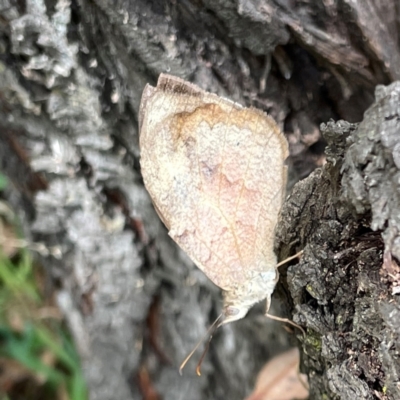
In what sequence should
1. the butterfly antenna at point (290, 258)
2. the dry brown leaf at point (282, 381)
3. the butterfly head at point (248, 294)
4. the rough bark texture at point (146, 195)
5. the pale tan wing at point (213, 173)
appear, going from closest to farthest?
the rough bark texture at point (146, 195), the butterfly antenna at point (290, 258), the pale tan wing at point (213, 173), the butterfly head at point (248, 294), the dry brown leaf at point (282, 381)

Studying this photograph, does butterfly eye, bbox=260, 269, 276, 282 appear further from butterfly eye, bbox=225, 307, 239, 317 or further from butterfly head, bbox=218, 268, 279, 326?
butterfly eye, bbox=225, 307, 239, 317

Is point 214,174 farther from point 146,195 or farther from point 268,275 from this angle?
point 146,195

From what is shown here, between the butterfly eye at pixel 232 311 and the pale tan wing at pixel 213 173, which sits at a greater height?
the pale tan wing at pixel 213 173

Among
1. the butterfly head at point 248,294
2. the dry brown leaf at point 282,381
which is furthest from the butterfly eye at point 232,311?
the dry brown leaf at point 282,381

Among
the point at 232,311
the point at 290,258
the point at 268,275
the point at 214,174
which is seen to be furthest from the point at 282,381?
the point at 214,174

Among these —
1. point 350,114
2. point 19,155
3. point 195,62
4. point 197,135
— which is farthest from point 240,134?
point 19,155

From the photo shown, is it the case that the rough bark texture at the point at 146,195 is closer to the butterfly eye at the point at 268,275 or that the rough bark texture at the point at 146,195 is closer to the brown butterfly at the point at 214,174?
the butterfly eye at the point at 268,275

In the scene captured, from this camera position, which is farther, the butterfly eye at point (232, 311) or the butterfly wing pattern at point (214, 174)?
the butterfly eye at point (232, 311)
